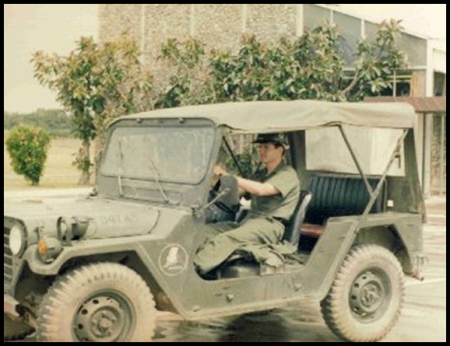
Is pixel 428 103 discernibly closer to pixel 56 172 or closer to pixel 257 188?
pixel 257 188

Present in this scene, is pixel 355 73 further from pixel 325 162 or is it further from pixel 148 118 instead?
pixel 148 118

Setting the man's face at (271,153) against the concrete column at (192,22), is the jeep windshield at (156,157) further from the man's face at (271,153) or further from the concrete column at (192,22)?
the concrete column at (192,22)

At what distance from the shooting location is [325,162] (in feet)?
21.7

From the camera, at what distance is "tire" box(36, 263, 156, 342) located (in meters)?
4.37

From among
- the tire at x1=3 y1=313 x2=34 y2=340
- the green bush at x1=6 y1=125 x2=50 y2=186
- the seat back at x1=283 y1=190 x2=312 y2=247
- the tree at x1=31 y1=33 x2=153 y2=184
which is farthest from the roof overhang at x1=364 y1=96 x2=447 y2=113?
the tire at x1=3 y1=313 x2=34 y2=340

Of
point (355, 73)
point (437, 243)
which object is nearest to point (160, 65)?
point (355, 73)

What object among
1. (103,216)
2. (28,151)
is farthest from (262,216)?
(28,151)

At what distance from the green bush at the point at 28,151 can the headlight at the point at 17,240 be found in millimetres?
18107

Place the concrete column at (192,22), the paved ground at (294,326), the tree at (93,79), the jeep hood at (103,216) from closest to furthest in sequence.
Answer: the jeep hood at (103,216) → the paved ground at (294,326) → the tree at (93,79) → the concrete column at (192,22)

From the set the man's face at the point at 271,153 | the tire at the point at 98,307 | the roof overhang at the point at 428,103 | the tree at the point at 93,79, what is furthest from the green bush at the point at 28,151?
the tire at the point at 98,307

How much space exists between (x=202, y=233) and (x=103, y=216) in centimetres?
66

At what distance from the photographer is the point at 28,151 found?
888 inches

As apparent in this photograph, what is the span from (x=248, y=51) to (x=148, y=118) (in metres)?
14.0

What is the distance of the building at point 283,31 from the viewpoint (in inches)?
734
